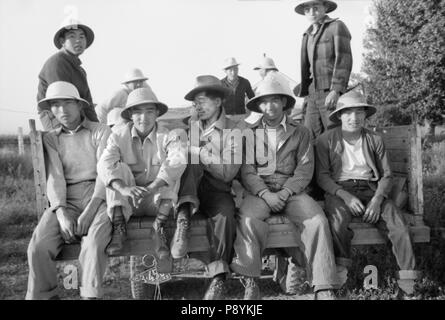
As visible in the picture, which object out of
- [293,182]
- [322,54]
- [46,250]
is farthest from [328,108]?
[46,250]

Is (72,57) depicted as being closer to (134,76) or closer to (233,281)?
(134,76)

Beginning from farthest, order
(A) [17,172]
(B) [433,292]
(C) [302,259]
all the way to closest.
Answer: (A) [17,172]
(B) [433,292]
(C) [302,259]

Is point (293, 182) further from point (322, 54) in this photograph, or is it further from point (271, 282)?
point (271, 282)

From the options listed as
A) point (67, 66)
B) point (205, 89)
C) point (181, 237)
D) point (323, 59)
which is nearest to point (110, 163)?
point (181, 237)

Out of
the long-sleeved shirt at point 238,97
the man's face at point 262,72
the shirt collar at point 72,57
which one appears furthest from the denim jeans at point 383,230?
the man's face at point 262,72

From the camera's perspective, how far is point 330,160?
416 cm

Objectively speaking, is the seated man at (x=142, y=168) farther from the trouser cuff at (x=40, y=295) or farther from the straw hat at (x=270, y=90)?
the straw hat at (x=270, y=90)

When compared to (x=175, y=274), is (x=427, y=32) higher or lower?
higher

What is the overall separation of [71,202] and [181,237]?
108 cm

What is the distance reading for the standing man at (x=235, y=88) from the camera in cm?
701

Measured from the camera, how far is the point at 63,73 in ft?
14.8

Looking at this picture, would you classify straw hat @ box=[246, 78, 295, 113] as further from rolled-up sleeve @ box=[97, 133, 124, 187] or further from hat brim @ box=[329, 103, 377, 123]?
rolled-up sleeve @ box=[97, 133, 124, 187]

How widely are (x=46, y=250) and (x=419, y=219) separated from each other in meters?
3.17

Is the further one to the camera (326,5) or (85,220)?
(326,5)
